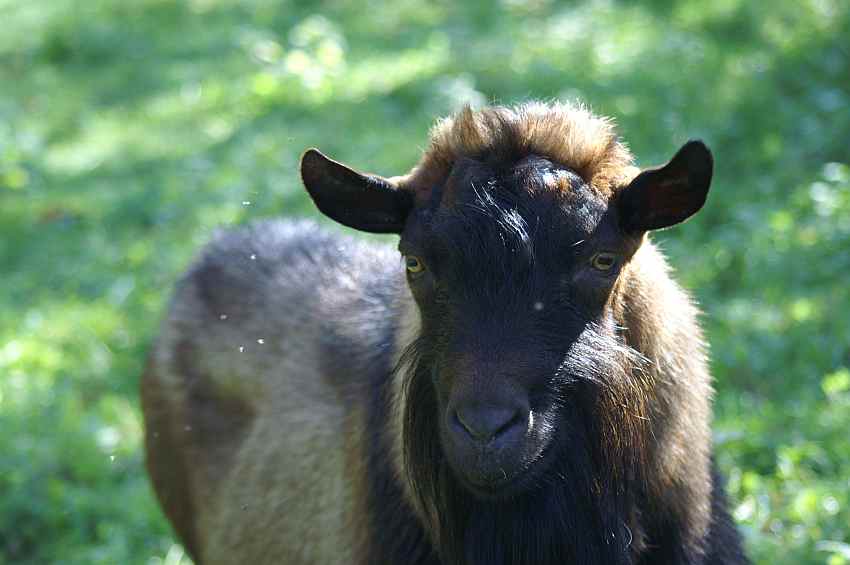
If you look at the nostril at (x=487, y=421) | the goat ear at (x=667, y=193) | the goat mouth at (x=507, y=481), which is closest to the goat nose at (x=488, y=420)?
the nostril at (x=487, y=421)

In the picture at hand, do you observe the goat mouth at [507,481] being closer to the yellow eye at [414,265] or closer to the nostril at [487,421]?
the nostril at [487,421]

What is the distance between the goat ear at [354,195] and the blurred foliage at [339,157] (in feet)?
7.44

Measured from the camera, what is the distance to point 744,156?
8.52 metres

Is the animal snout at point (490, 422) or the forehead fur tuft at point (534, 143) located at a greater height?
the forehead fur tuft at point (534, 143)

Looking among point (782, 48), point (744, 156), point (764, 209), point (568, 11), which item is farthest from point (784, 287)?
point (568, 11)

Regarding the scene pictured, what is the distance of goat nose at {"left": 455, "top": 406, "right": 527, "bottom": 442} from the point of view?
10.7ft

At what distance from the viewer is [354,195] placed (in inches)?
157

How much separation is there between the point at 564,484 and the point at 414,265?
0.81 meters

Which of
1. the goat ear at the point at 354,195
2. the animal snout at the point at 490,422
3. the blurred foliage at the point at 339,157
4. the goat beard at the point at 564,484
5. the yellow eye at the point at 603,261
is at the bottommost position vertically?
the blurred foliage at the point at 339,157

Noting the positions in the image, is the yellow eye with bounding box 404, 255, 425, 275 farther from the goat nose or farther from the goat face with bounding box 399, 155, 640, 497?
the goat nose

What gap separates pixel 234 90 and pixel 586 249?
796 cm

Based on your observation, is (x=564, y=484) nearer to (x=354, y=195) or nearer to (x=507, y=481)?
(x=507, y=481)

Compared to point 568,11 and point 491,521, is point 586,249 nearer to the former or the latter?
point 491,521

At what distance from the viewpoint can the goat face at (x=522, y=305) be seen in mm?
3367
